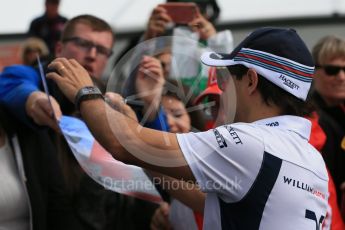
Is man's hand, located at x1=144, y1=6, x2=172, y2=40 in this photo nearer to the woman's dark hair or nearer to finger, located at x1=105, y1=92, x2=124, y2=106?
the woman's dark hair

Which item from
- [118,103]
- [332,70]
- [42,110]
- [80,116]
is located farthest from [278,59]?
[332,70]

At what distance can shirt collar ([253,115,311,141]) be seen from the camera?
2680 mm

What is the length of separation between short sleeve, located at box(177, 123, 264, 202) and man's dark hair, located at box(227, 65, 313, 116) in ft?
0.71

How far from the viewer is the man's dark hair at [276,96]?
270 centimetres

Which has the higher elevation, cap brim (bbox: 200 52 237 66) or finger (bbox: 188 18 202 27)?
cap brim (bbox: 200 52 237 66)

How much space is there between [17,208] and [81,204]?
1.38 feet

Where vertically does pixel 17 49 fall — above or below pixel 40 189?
below

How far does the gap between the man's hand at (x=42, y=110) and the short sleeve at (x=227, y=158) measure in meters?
1.00

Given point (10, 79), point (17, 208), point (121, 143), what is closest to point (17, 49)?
point (10, 79)

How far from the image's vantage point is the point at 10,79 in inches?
148

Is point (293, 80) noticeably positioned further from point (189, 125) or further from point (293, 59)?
point (189, 125)

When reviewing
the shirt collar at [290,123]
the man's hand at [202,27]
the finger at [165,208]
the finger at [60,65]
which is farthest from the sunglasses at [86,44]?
the shirt collar at [290,123]

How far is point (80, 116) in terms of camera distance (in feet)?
12.2

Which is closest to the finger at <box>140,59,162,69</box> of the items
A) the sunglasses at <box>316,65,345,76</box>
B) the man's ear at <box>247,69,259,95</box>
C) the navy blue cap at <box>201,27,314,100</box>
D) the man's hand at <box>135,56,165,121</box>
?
the man's hand at <box>135,56,165,121</box>
